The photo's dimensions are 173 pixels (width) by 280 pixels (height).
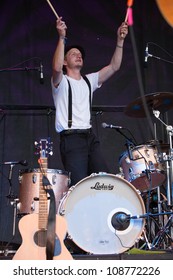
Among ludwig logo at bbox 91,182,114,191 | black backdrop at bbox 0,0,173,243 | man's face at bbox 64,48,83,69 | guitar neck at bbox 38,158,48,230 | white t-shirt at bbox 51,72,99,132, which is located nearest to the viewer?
guitar neck at bbox 38,158,48,230

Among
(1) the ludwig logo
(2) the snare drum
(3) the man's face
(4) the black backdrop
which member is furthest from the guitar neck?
(4) the black backdrop

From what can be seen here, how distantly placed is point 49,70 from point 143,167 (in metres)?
1.81

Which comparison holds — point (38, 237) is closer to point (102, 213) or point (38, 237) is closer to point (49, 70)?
point (102, 213)

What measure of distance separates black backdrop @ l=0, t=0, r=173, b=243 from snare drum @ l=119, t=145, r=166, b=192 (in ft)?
3.40

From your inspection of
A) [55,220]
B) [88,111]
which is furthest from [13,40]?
[55,220]

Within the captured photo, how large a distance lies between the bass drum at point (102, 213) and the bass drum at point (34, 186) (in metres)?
0.20

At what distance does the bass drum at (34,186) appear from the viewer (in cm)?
352

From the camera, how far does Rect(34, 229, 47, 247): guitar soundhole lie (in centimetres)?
279

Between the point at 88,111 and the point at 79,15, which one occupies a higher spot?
the point at 79,15

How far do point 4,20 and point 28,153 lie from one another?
1536 mm

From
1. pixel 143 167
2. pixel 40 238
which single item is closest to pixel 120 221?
pixel 143 167

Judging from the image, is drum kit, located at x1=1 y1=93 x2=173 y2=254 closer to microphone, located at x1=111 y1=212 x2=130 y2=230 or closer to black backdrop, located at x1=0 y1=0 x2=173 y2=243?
microphone, located at x1=111 y1=212 x2=130 y2=230

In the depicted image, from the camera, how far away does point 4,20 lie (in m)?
5.19
